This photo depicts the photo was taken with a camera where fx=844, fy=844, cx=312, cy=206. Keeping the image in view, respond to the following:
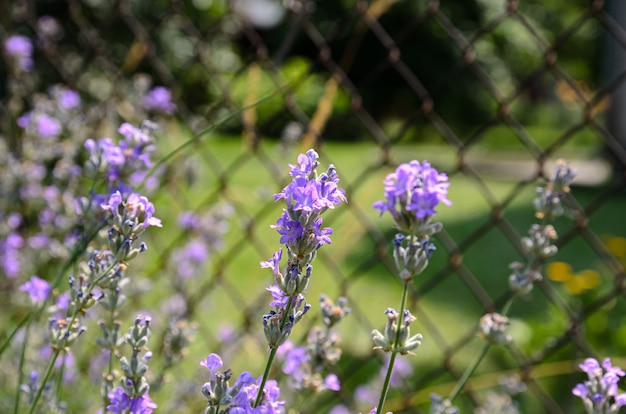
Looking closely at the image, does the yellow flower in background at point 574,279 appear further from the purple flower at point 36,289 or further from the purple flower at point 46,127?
the purple flower at point 36,289

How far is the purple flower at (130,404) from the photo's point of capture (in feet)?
2.97

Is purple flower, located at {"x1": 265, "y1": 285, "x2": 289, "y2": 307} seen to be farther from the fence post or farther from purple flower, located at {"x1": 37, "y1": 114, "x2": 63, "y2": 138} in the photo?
the fence post

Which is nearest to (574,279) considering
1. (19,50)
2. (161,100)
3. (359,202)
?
(359,202)

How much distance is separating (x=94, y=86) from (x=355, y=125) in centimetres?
592

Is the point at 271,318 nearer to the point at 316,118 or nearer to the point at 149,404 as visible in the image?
the point at 149,404

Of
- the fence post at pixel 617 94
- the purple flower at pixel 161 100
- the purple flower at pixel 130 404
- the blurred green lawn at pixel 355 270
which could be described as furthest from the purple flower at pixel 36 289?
the fence post at pixel 617 94

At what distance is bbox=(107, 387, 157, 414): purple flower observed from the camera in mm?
906

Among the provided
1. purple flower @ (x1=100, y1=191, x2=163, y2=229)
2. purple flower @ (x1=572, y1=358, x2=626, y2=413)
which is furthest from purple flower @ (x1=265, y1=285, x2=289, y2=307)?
purple flower @ (x1=572, y1=358, x2=626, y2=413)

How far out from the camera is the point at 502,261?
15.2 ft

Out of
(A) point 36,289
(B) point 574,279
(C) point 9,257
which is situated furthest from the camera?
(B) point 574,279

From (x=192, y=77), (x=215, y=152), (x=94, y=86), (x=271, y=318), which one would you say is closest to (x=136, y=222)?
(x=271, y=318)

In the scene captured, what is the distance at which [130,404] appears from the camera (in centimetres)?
91

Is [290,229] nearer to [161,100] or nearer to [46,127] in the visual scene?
[46,127]

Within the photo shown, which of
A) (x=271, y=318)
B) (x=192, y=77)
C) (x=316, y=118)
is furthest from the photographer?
(x=192, y=77)
